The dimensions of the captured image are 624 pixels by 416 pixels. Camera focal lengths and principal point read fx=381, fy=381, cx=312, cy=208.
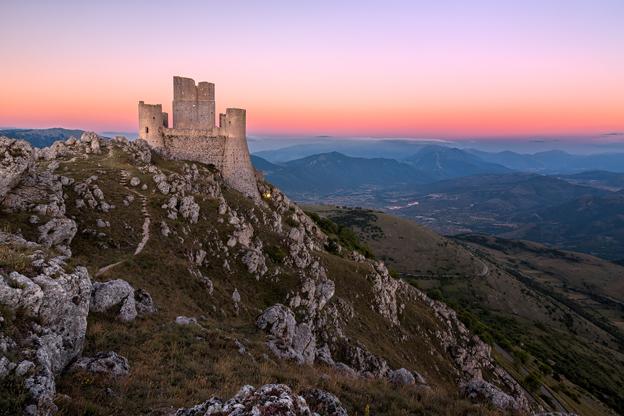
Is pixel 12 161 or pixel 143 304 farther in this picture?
pixel 12 161

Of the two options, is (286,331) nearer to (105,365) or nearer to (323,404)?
(105,365)

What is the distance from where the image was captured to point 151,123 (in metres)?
69.8

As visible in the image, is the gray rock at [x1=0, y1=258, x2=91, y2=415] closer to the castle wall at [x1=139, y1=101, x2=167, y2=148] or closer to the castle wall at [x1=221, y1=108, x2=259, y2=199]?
the castle wall at [x1=139, y1=101, x2=167, y2=148]

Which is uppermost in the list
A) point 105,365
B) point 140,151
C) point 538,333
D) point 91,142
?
point 91,142

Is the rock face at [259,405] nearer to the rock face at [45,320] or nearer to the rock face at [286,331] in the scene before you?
the rock face at [45,320]

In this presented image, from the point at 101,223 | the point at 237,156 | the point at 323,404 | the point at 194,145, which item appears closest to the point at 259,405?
the point at 323,404

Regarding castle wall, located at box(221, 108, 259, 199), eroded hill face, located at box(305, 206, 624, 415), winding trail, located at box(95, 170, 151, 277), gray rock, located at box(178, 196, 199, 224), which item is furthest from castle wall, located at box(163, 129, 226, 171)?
eroded hill face, located at box(305, 206, 624, 415)

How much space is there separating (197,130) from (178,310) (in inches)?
1988

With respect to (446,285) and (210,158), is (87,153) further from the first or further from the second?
(446,285)

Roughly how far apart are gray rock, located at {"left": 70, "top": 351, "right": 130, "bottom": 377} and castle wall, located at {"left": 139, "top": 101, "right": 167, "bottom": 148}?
61.3 metres

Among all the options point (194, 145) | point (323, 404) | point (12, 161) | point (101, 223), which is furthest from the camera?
point (194, 145)

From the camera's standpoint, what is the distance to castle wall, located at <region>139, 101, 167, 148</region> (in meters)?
69.2

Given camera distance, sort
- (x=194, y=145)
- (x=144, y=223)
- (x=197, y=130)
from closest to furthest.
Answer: (x=144, y=223) < (x=197, y=130) < (x=194, y=145)

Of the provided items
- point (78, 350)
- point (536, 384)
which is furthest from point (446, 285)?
point (78, 350)
